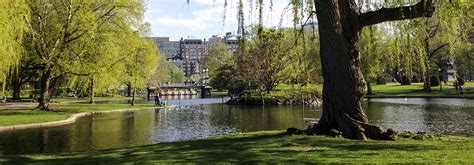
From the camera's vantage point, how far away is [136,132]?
19.5 metres

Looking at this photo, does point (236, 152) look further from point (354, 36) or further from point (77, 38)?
point (77, 38)

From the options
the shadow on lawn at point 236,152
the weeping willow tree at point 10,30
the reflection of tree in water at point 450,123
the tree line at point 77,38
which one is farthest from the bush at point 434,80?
the shadow on lawn at point 236,152

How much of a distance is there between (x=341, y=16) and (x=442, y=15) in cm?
215

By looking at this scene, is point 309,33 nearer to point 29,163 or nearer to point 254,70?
point 29,163

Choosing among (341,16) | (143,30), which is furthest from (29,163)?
(143,30)

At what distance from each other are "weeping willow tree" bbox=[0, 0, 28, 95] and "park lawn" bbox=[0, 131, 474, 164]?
12.5m

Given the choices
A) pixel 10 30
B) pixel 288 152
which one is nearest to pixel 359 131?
pixel 288 152

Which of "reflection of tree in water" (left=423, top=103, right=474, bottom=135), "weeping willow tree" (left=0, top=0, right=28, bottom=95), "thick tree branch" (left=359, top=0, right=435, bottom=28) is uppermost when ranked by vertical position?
"weeping willow tree" (left=0, top=0, right=28, bottom=95)

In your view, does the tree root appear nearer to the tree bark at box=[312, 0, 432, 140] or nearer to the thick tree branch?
the tree bark at box=[312, 0, 432, 140]

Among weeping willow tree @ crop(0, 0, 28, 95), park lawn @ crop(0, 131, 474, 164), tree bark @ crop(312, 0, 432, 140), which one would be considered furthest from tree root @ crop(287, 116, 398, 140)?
weeping willow tree @ crop(0, 0, 28, 95)

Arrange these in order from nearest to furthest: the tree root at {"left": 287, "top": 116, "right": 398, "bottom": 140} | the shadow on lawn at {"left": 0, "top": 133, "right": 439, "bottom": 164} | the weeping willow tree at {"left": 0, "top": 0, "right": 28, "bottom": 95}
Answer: the shadow on lawn at {"left": 0, "top": 133, "right": 439, "bottom": 164}, the tree root at {"left": 287, "top": 116, "right": 398, "bottom": 140}, the weeping willow tree at {"left": 0, "top": 0, "right": 28, "bottom": 95}

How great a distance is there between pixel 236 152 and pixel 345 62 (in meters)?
3.29

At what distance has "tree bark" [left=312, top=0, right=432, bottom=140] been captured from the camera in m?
9.73

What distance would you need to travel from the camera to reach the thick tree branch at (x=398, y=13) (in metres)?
9.30
